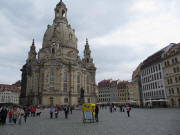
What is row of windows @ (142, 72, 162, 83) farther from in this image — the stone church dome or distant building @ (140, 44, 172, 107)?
the stone church dome

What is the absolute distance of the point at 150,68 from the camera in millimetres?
59531

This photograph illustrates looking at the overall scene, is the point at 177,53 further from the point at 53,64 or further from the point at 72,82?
the point at 53,64

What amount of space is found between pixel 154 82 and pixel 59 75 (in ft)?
131

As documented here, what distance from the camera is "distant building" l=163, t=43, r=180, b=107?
45781 millimetres

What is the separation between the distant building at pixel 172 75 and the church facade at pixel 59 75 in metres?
36.3

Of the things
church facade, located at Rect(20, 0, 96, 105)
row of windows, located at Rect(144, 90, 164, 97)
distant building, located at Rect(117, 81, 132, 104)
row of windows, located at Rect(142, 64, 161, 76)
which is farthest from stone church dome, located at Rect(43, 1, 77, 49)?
row of windows, located at Rect(144, 90, 164, 97)

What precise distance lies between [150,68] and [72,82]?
112 ft

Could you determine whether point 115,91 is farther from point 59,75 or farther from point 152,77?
point 152,77

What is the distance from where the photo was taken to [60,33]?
84.9 meters

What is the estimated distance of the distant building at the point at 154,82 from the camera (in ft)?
173

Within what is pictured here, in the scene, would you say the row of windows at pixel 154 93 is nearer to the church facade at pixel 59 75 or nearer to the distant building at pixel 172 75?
the distant building at pixel 172 75

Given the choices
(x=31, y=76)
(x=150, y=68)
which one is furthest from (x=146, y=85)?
(x=31, y=76)

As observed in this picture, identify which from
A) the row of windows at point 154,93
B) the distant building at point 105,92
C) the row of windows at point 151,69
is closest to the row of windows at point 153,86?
the row of windows at point 154,93

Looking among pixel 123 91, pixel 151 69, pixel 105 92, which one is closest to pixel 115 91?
pixel 123 91
